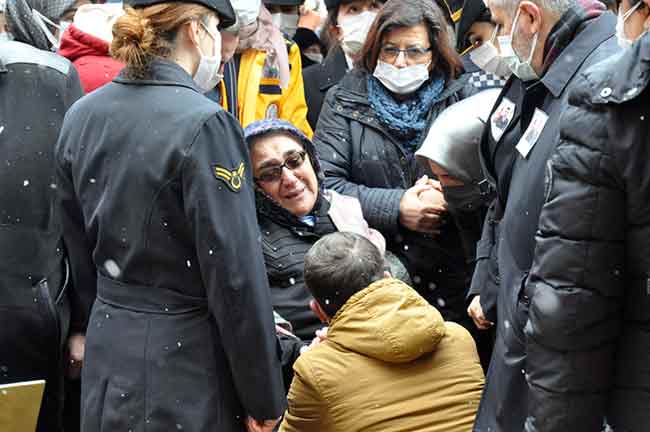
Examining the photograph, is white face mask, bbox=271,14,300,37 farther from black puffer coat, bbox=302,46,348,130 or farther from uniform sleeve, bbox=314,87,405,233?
uniform sleeve, bbox=314,87,405,233

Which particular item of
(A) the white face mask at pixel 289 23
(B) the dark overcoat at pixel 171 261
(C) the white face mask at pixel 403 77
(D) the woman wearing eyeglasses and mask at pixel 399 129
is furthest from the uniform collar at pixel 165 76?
(A) the white face mask at pixel 289 23

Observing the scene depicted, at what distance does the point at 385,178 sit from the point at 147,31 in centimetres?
→ 194

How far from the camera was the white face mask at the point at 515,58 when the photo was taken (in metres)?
3.82

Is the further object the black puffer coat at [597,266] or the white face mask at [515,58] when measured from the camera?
the white face mask at [515,58]

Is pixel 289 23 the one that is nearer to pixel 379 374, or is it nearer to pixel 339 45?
pixel 339 45

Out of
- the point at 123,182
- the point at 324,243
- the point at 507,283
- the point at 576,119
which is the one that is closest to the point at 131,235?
the point at 123,182

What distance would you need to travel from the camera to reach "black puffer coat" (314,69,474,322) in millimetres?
5055

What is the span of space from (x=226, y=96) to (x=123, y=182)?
2290mm

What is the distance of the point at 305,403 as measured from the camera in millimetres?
3631

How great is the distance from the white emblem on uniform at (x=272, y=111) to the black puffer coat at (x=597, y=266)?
10.4 feet

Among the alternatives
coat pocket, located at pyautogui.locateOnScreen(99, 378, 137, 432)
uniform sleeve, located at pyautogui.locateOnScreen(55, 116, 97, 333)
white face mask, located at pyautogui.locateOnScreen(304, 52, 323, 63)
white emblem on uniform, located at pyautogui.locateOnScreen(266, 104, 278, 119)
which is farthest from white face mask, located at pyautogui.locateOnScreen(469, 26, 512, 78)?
white face mask, located at pyautogui.locateOnScreen(304, 52, 323, 63)

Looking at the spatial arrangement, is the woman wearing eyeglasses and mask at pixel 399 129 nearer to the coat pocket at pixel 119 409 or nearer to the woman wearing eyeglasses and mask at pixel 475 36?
the woman wearing eyeglasses and mask at pixel 475 36

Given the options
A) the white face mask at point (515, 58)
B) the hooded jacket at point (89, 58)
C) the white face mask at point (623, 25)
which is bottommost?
the hooded jacket at point (89, 58)

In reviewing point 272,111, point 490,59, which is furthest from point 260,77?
point 490,59
